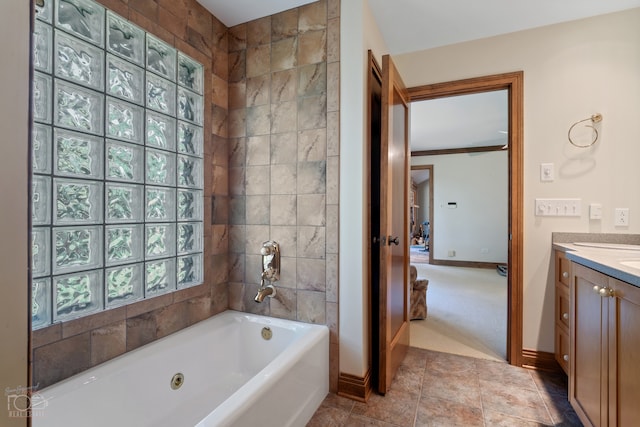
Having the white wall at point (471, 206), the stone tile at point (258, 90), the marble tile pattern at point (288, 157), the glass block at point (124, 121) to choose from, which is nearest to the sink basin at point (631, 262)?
the marble tile pattern at point (288, 157)

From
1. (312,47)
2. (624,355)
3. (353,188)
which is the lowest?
(624,355)

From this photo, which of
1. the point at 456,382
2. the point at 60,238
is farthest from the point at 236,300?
the point at 456,382

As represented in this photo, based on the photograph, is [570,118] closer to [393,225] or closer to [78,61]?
[393,225]

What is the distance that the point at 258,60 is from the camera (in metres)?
2.02

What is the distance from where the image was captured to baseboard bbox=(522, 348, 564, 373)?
2.07 metres

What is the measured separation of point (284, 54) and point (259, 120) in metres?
0.45

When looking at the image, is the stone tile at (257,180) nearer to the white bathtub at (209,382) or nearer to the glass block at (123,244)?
the glass block at (123,244)

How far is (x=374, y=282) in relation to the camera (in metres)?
2.04

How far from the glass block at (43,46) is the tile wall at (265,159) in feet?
1.51

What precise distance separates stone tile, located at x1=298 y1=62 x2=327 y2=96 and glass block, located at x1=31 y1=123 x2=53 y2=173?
4.17 feet

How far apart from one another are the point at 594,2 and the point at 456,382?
2577mm

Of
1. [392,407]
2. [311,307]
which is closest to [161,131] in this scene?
[311,307]

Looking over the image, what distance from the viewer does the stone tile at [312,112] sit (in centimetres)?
183

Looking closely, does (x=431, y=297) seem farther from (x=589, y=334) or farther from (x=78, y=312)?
(x=78, y=312)
